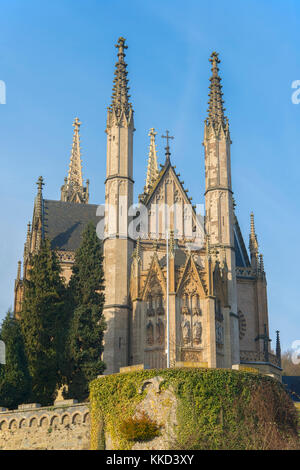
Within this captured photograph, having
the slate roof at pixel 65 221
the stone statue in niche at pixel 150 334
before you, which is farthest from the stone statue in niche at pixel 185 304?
the slate roof at pixel 65 221

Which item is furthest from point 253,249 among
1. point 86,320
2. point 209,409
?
point 209,409

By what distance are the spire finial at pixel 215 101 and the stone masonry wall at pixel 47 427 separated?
82.0 feet

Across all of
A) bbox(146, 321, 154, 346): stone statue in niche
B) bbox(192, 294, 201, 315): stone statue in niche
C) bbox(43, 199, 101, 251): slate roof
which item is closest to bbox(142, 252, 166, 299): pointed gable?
bbox(146, 321, 154, 346): stone statue in niche

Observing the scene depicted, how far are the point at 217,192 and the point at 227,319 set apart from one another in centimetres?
945

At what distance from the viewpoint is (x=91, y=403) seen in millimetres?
37844

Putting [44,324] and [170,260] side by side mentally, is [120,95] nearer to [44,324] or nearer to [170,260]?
[170,260]

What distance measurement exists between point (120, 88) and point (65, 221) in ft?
38.5

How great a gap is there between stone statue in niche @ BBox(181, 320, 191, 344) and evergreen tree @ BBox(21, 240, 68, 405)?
715 centimetres

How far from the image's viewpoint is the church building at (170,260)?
45.7 meters

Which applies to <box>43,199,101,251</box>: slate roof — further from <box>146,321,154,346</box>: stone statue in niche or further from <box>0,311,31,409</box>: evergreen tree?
<box>0,311,31,409</box>: evergreen tree

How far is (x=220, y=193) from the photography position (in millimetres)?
52594

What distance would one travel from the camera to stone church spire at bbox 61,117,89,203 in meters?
78.8
